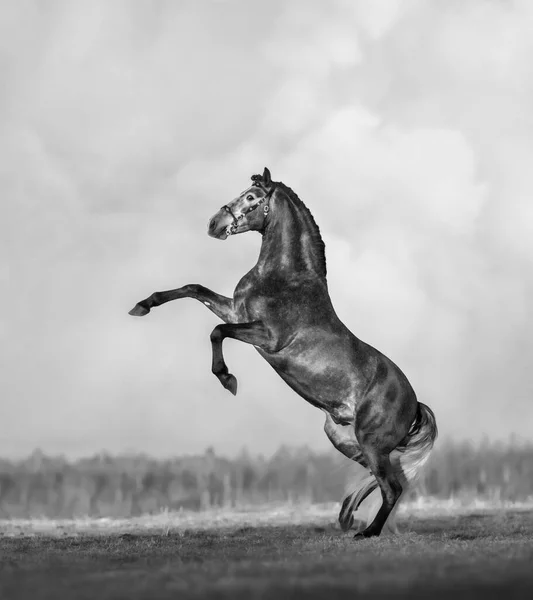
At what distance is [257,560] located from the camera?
20.0 feet

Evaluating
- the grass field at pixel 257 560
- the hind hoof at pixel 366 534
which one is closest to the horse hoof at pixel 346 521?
the grass field at pixel 257 560

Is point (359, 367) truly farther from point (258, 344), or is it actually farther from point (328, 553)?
point (328, 553)

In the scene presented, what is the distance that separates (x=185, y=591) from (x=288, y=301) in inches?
213

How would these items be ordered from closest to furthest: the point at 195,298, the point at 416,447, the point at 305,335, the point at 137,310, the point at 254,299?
the point at 305,335, the point at 254,299, the point at 137,310, the point at 195,298, the point at 416,447

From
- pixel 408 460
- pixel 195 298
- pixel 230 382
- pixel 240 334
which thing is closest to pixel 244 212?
pixel 195 298

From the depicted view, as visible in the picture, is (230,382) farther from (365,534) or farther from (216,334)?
(365,534)

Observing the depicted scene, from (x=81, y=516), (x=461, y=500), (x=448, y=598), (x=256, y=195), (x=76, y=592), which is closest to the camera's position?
(x=448, y=598)

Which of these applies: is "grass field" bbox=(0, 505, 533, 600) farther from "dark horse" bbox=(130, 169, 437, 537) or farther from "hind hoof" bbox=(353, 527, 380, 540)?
"dark horse" bbox=(130, 169, 437, 537)

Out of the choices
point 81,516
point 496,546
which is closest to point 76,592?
point 496,546

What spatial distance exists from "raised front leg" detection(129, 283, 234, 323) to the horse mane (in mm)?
1131

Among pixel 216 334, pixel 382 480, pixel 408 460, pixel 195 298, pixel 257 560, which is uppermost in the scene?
pixel 195 298

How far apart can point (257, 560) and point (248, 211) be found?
16.2ft

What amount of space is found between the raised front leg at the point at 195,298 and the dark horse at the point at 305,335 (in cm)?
1

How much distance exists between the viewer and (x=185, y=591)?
14.5ft
